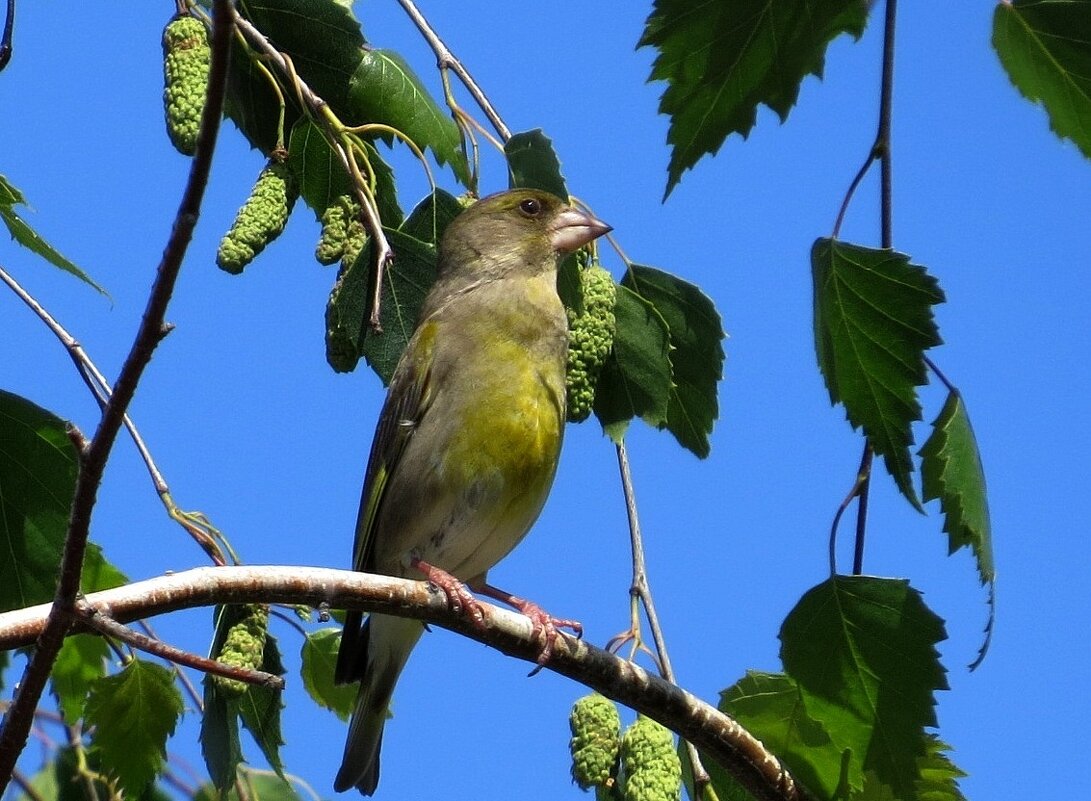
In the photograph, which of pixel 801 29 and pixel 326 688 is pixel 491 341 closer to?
pixel 326 688

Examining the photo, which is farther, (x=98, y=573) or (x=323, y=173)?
(x=323, y=173)

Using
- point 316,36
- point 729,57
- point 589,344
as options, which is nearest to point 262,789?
point 589,344

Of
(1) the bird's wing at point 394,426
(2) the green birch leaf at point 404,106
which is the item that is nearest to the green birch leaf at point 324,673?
(1) the bird's wing at point 394,426

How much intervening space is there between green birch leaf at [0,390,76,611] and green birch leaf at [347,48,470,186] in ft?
4.05

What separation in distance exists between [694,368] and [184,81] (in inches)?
61.5

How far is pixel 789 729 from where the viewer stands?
3865 millimetres

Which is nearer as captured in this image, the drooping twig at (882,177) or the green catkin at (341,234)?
the drooping twig at (882,177)

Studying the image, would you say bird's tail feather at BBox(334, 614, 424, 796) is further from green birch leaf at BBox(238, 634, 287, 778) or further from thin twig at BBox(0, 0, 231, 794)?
thin twig at BBox(0, 0, 231, 794)

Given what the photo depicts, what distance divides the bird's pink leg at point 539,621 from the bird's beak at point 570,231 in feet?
3.77

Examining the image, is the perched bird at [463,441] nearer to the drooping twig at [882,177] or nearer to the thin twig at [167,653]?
the drooping twig at [882,177]

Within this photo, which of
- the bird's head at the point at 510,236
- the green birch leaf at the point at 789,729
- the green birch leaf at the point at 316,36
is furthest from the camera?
the bird's head at the point at 510,236

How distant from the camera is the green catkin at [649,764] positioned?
11.8ft

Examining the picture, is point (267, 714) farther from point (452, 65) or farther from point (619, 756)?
point (452, 65)

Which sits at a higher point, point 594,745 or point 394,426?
point 394,426
